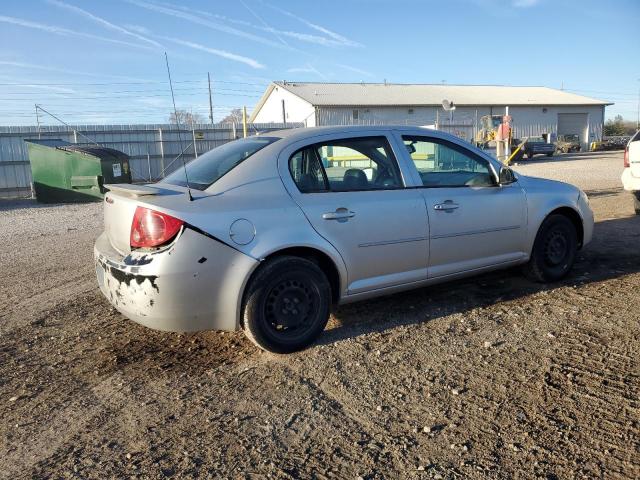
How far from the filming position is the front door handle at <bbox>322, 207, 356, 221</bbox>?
3861 millimetres

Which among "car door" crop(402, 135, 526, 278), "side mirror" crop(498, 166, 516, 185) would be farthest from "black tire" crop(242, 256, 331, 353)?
"side mirror" crop(498, 166, 516, 185)

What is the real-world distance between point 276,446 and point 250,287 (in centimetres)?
116

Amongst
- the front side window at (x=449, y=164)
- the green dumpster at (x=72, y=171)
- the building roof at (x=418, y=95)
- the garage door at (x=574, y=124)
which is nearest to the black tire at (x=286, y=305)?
the front side window at (x=449, y=164)

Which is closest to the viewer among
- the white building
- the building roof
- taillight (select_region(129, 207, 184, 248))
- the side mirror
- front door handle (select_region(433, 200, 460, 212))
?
taillight (select_region(129, 207, 184, 248))

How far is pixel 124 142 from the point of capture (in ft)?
73.4

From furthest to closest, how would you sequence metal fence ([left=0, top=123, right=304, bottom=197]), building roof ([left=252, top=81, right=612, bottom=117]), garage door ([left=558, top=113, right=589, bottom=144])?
1. garage door ([left=558, top=113, right=589, bottom=144])
2. building roof ([left=252, top=81, right=612, bottom=117])
3. metal fence ([left=0, top=123, right=304, bottom=197])

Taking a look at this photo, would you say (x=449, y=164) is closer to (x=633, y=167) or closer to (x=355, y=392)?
(x=355, y=392)

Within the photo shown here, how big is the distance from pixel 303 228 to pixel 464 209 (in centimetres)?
158

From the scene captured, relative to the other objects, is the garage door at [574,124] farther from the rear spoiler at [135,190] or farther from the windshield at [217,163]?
the rear spoiler at [135,190]

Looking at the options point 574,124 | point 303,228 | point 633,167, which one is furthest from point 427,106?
point 303,228

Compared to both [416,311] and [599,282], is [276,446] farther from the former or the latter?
[599,282]

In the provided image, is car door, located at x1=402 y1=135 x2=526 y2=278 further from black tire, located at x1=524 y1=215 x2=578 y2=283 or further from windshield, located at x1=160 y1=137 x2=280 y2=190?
windshield, located at x1=160 y1=137 x2=280 y2=190

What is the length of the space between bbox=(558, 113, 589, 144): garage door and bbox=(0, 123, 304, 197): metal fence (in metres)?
34.8

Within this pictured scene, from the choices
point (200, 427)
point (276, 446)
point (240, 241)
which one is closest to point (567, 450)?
point (276, 446)
